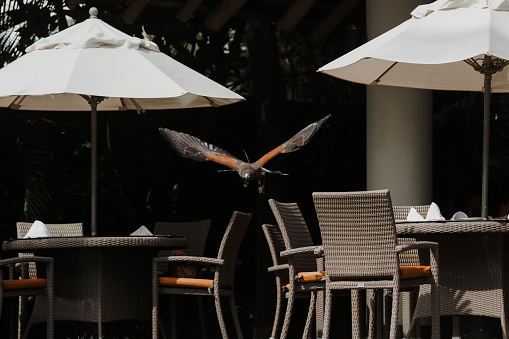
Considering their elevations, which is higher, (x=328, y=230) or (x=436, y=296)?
(x=328, y=230)

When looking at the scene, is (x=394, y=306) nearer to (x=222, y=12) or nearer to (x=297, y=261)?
(x=297, y=261)

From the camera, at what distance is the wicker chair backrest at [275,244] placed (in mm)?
5797

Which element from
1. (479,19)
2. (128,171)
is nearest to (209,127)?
(128,171)

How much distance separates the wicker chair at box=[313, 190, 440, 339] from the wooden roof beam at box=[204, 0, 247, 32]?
3559 mm

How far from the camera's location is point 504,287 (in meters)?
4.84

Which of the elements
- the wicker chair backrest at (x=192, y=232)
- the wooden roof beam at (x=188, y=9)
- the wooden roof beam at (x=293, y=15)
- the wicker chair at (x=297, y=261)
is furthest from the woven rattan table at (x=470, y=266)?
the wooden roof beam at (x=293, y=15)

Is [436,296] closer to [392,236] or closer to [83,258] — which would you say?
[392,236]

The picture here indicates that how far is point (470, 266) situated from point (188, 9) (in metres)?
4.09

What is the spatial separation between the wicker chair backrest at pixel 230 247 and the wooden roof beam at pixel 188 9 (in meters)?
2.90

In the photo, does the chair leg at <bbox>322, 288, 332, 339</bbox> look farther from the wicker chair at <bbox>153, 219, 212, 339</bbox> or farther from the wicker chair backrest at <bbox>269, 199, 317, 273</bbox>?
the wicker chair at <bbox>153, 219, 212, 339</bbox>

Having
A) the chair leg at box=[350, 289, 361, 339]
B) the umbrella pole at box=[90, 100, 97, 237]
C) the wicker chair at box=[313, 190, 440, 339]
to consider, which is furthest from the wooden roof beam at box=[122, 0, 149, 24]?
the chair leg at box=[350, 289, 361, 339]

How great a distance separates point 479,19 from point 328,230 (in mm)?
1529

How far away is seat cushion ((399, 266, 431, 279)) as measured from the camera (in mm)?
4781

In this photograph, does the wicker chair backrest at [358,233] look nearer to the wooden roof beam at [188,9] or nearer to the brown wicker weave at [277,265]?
the brown wicker weave at [277,265]
